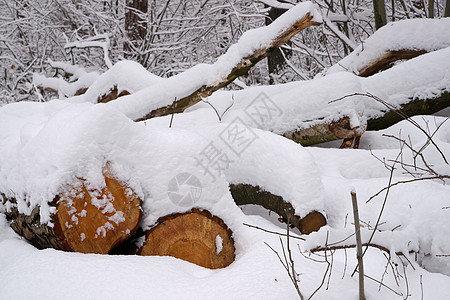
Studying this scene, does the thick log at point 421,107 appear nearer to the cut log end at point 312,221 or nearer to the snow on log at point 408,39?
the snow on log at point 408,39

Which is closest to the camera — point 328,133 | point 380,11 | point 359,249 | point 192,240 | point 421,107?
point 359,249

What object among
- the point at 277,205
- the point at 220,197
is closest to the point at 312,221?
the point at 277,205

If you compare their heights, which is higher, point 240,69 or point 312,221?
point 240,69

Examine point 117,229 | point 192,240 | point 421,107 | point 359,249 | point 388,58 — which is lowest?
point 421,107

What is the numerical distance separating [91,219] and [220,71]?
2.16m

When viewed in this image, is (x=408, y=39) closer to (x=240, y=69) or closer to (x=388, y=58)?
(x=388, y=58)

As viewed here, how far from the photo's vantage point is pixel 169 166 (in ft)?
6.12

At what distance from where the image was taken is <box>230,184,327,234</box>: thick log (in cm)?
224

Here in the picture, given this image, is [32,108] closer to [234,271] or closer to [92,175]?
[92,175]

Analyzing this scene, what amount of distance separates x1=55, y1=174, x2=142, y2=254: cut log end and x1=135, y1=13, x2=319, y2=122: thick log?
166 cm

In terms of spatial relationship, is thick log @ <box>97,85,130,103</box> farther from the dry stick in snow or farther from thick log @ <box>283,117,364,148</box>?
the dry stick in snow

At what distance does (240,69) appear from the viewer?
338 cm

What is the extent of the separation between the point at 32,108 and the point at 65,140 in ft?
7.04

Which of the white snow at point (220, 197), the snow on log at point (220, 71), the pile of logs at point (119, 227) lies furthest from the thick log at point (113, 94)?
the pile of logs at point (119, 227)
